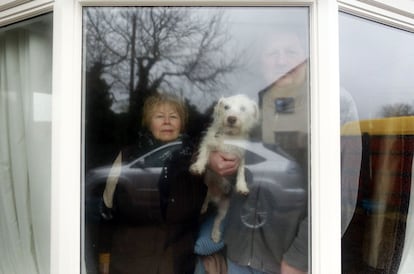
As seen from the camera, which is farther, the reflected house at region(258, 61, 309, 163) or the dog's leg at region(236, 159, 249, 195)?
the dog's leg at region(236, 159, 249, 195)

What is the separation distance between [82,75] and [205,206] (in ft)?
2.26

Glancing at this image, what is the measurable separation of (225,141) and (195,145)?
0.12 meters

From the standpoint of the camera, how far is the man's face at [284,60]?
1467mm

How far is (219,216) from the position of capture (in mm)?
1623

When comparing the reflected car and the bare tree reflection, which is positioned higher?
the bare tree reflection

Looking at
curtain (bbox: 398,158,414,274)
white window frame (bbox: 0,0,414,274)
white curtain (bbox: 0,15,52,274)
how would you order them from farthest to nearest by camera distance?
curtain (bbox: 398,158,414,274), white curtain (bbox: 0,15,52,274), white window frame (bbox: 0,0,414,274)

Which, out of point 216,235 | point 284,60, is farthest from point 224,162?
point 284,60

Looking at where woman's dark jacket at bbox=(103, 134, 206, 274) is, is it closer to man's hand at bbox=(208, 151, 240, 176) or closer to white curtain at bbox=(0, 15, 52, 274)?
man's hand at bbox=(208, 151, 240, 176)

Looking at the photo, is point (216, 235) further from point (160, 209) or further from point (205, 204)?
point (160, 209)

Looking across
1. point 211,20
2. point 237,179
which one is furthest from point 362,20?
point 237,179

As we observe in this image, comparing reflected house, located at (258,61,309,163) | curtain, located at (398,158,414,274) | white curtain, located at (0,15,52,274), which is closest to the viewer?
reflected house, located at (258,61,309,163)

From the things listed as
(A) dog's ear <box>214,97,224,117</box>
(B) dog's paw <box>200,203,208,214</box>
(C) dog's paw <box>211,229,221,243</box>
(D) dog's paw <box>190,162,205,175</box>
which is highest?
(A) dog's ear <box>214,97,224,117</box>

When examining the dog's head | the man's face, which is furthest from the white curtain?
the man's face

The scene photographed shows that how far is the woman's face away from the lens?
1.61 meters
